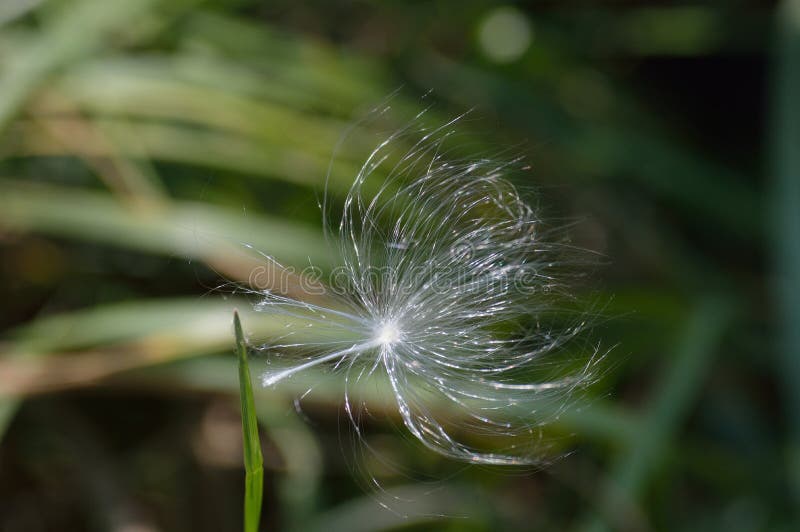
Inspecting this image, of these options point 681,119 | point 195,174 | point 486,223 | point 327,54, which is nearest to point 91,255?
point 195,174

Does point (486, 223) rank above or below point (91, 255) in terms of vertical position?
below

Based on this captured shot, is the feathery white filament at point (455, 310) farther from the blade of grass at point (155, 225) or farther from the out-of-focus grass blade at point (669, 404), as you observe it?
the blade of grass at point (155, 225)

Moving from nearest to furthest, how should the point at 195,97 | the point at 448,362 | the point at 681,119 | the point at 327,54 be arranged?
the point at 448,362
the point at 195,97
the point at 327,54
the point at 681,119

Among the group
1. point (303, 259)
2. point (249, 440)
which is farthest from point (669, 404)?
point (249, 440)

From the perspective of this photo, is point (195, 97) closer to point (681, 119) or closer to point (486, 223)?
point (486, 223)

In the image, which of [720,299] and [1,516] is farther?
[720,299]

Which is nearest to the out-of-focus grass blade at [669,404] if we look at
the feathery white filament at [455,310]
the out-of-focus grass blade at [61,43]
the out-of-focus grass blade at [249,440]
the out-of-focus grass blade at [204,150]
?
the feathery white filament at [455,310]

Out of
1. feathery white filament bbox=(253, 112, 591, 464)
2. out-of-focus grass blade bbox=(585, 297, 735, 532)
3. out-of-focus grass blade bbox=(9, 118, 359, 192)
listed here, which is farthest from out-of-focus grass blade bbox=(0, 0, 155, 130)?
out-of-focus grass blade bbox=(585, 297, 735, 532)

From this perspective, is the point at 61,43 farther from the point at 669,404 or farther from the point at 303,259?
the point at 669,404
